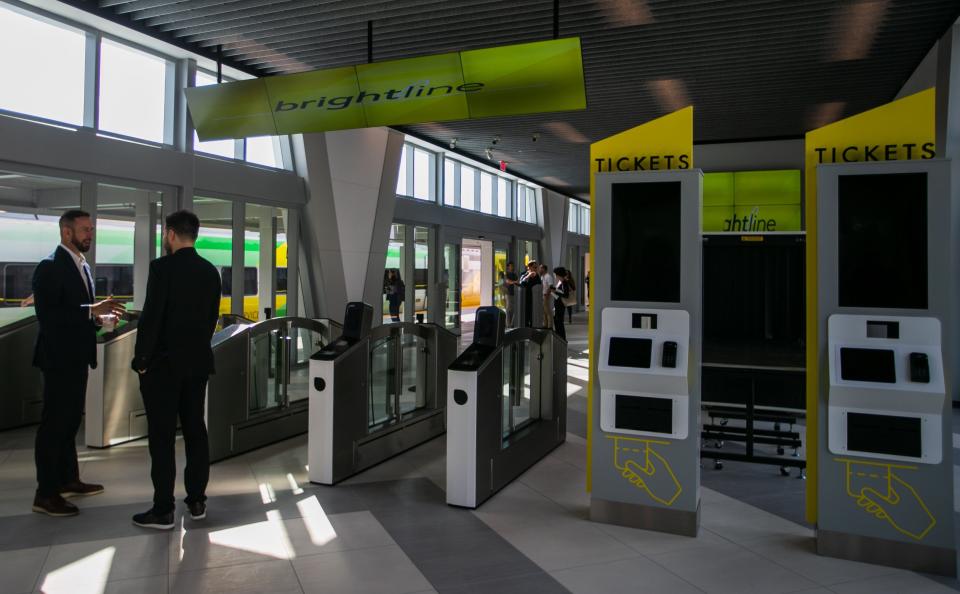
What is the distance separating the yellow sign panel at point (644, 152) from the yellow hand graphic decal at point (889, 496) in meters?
1.34

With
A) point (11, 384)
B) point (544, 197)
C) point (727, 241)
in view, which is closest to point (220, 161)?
point (11, 384)

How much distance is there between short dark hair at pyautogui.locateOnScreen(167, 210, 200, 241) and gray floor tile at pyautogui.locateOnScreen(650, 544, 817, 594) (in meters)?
2.96

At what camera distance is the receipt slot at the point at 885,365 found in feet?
10.2

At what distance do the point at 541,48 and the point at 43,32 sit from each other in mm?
4926

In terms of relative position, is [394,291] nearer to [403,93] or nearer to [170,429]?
[403,93]

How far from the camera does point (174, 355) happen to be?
135 inches

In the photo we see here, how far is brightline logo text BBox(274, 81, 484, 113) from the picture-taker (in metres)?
5.03

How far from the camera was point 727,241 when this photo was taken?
17.3 feet

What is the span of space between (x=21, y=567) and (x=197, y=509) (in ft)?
2.72

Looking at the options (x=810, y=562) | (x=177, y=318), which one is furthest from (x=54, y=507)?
(x=810, y=562)

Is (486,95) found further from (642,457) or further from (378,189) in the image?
(378,189)

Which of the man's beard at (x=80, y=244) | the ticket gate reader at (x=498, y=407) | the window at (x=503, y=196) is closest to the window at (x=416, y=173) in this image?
the window at (x=503, y=196)

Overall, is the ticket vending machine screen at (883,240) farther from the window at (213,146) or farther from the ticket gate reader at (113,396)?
the window at (213,146)

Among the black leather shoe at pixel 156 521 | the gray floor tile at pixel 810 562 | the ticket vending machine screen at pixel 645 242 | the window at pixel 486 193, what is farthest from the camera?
the window at pixel 486 193
